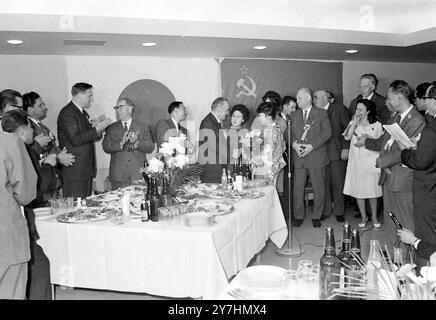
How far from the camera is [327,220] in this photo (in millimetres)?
4922

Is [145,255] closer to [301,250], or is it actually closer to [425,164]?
[425,164]

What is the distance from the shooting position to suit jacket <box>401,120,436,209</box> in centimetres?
262

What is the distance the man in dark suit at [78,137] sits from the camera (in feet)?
13.1

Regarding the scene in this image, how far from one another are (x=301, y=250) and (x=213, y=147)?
1236 millimetres

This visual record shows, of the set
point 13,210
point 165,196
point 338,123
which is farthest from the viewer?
point 338,123

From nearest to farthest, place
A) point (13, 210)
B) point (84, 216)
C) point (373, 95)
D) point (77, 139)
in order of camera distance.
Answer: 1. point (13, 210)
2. point (84, 216)
3. point (77, 139)
4. point (373, 95)

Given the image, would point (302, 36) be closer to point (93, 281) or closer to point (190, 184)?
point (190, 184)

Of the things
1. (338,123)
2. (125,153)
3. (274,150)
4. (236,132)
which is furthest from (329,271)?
(338,123)

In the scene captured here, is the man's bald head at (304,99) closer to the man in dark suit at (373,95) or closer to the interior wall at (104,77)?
the man in dark suit at (373,95)

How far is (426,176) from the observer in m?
2.76

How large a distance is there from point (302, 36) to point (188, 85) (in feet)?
5.30

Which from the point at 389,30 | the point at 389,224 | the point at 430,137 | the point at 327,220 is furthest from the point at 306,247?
the point at 389,30

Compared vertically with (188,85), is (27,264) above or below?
below

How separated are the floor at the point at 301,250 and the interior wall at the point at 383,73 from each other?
6.39ft
